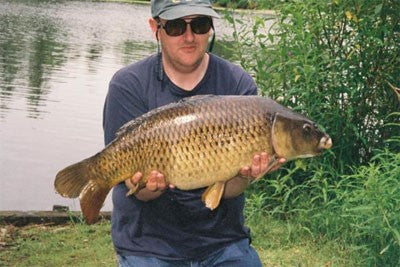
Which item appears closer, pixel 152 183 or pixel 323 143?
pixel 152 183

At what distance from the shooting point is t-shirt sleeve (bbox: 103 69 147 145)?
10.9 feet

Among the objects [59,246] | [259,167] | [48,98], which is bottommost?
[48,98]

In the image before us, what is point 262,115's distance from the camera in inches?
116

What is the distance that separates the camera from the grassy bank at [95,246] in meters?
4.88

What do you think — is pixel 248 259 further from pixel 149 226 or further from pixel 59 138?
pixel 59 138

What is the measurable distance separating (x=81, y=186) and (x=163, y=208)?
1.49 ft

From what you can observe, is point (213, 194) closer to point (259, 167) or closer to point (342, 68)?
point (259, 167)

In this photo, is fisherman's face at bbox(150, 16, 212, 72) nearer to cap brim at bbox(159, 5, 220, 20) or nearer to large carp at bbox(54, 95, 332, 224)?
cap brim at bbox(159, 5, 220, 20)

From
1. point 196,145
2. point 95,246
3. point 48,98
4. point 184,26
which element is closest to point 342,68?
point 95,246

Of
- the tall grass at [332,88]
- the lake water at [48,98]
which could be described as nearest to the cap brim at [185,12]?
the tall grass at [332,88]

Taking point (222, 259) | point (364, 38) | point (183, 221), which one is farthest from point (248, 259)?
point (364, 38)

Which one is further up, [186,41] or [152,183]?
[186,41]

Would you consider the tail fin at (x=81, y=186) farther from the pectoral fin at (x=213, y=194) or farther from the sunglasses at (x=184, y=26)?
the sunglasses at (x=184, y=26)

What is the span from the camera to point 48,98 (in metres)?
15.1
